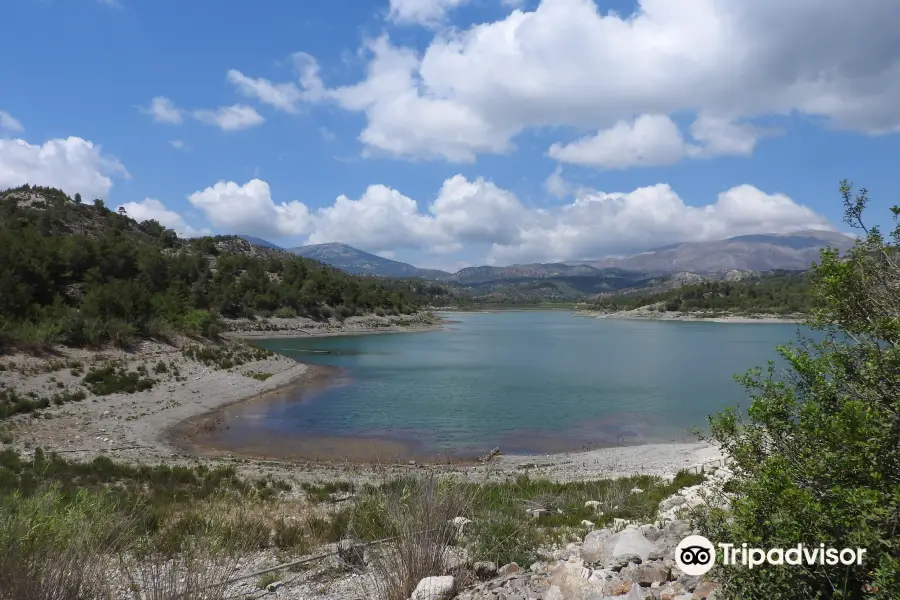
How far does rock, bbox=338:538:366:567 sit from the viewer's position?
602 cm

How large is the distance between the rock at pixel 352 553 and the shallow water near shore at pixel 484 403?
662cm

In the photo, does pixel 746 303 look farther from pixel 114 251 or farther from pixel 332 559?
pixel 332 559

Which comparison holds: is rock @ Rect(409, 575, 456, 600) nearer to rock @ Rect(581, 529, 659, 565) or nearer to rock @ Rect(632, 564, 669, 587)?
rock @ Rect(581, 529, 659, 565)

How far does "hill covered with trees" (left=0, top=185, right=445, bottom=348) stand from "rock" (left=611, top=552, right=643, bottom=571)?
27873mm

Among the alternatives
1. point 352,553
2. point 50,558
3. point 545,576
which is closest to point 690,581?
point 545,576

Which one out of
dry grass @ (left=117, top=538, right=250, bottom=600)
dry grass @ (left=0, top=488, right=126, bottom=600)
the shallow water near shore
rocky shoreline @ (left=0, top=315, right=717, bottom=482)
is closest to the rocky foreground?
dry grass @ (left=117, top=538, right=250, bottom=600)

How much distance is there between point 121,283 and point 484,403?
28.0 metres

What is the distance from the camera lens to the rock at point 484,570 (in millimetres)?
5254

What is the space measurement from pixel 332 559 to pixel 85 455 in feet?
42.9

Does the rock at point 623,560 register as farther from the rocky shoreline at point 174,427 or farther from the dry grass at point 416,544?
the rocky shoreline at point 174,427

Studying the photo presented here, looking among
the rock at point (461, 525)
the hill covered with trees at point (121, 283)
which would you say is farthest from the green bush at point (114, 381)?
the rock at point (461, 525)

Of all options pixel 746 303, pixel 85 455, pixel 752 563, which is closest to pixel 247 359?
pixel 85 455

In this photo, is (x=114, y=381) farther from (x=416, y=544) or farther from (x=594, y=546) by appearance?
(x=594, y=546)

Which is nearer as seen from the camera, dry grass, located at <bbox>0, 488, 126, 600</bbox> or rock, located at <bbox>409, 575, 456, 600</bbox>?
dry grass, located at <bbox>0, 488, 126, 600</bbox>
